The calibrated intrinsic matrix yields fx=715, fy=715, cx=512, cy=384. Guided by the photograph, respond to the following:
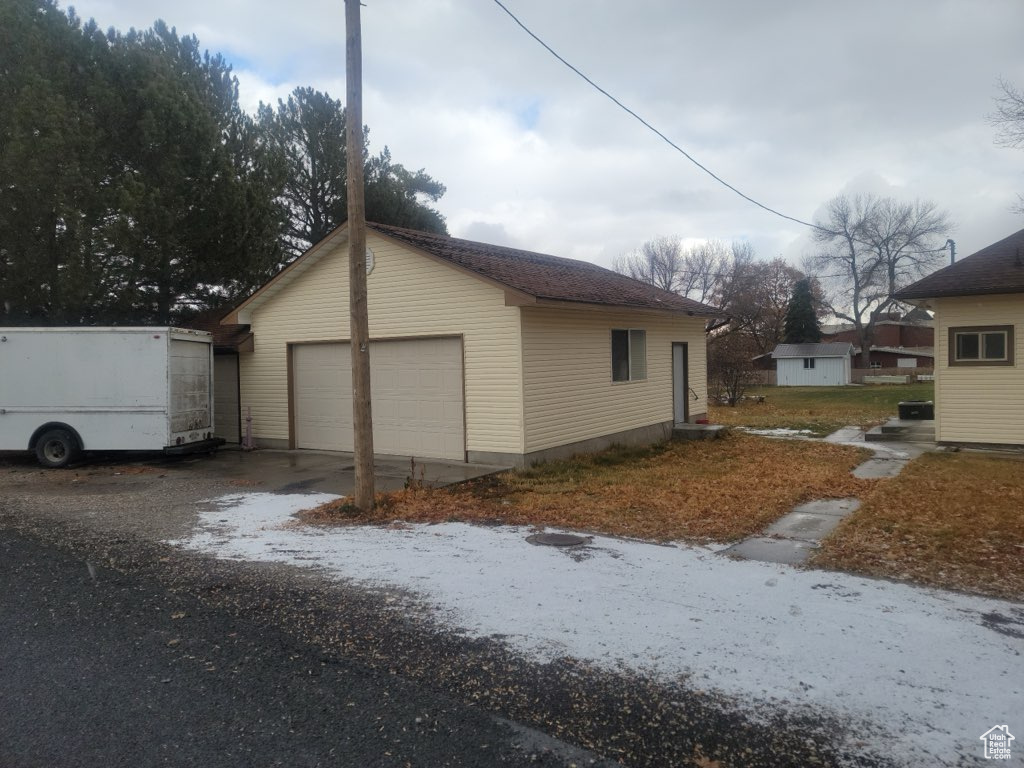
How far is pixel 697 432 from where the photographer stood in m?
16.9

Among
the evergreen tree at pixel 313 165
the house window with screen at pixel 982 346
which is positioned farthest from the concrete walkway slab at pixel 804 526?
the evergreen tree at pixel 313 165

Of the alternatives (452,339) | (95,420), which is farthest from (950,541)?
(95,420)

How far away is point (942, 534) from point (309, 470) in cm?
937

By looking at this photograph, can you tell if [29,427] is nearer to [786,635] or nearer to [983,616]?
[786,635]

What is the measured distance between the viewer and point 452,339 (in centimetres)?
1278

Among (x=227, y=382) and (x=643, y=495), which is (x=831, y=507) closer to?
(x=643, y=495)

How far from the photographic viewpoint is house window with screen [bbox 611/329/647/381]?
15.0 metres

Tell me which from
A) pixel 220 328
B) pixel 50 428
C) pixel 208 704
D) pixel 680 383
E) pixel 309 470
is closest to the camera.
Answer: pixel 208 704

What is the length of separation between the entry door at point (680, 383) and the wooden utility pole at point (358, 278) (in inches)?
431

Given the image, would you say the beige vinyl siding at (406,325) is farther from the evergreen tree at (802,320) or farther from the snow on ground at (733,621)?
the evergreen tree at (802,320)

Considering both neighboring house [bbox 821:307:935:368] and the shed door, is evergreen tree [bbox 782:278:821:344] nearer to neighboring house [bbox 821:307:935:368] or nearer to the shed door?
neighboring house [bbox 821:307:935:368]

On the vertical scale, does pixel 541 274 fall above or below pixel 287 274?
below

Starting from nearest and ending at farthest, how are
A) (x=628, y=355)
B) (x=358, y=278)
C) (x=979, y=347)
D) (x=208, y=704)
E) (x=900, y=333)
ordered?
(x=208, y=704)
(x=358, y=278)
(x=979, y=347)
(x=628, y=355)
(x=900, y=333)

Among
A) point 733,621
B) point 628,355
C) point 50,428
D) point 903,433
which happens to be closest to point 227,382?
point 50,428
